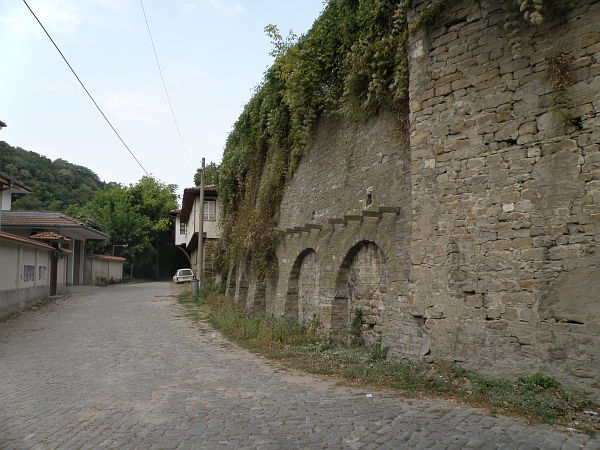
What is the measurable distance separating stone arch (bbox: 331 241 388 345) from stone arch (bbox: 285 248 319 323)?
122 cm

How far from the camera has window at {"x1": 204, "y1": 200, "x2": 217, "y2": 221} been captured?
28.0 meters

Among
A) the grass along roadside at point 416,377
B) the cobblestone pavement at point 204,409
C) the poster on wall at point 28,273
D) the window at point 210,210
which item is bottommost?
the cobblestone pavement at point 204,409

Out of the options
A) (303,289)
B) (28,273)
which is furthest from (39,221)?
(303,289)

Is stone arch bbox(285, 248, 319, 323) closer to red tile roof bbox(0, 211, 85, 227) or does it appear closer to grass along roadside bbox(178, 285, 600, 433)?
grass along roadside bbox(178, 285, 600, 433)

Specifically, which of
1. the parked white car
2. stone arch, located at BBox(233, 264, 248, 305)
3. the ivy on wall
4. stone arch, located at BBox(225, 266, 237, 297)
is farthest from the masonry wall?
the parked white car

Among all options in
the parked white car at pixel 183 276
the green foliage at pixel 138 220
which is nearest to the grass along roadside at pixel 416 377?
the parked white car at pixel 183 276

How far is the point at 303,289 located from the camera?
13.0 meters

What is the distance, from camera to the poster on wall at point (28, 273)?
57.1ft

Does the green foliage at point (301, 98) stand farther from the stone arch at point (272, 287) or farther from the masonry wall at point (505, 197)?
the masonry wall at point (505, 197)

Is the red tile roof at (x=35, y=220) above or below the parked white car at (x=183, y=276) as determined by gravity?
above

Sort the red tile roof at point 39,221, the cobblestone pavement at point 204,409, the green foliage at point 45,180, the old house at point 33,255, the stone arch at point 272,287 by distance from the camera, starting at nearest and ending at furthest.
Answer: the cobblestone pavement at point 204,409 → the stone arch at point 272,287 → the old house at point 33,255 → the red tile roof at point 39,221 → the green foliage at point 45,180

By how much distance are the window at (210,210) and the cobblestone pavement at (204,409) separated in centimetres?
1759

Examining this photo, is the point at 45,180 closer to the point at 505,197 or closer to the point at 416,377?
the point at 416,377

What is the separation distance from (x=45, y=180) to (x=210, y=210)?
27.2 meters
